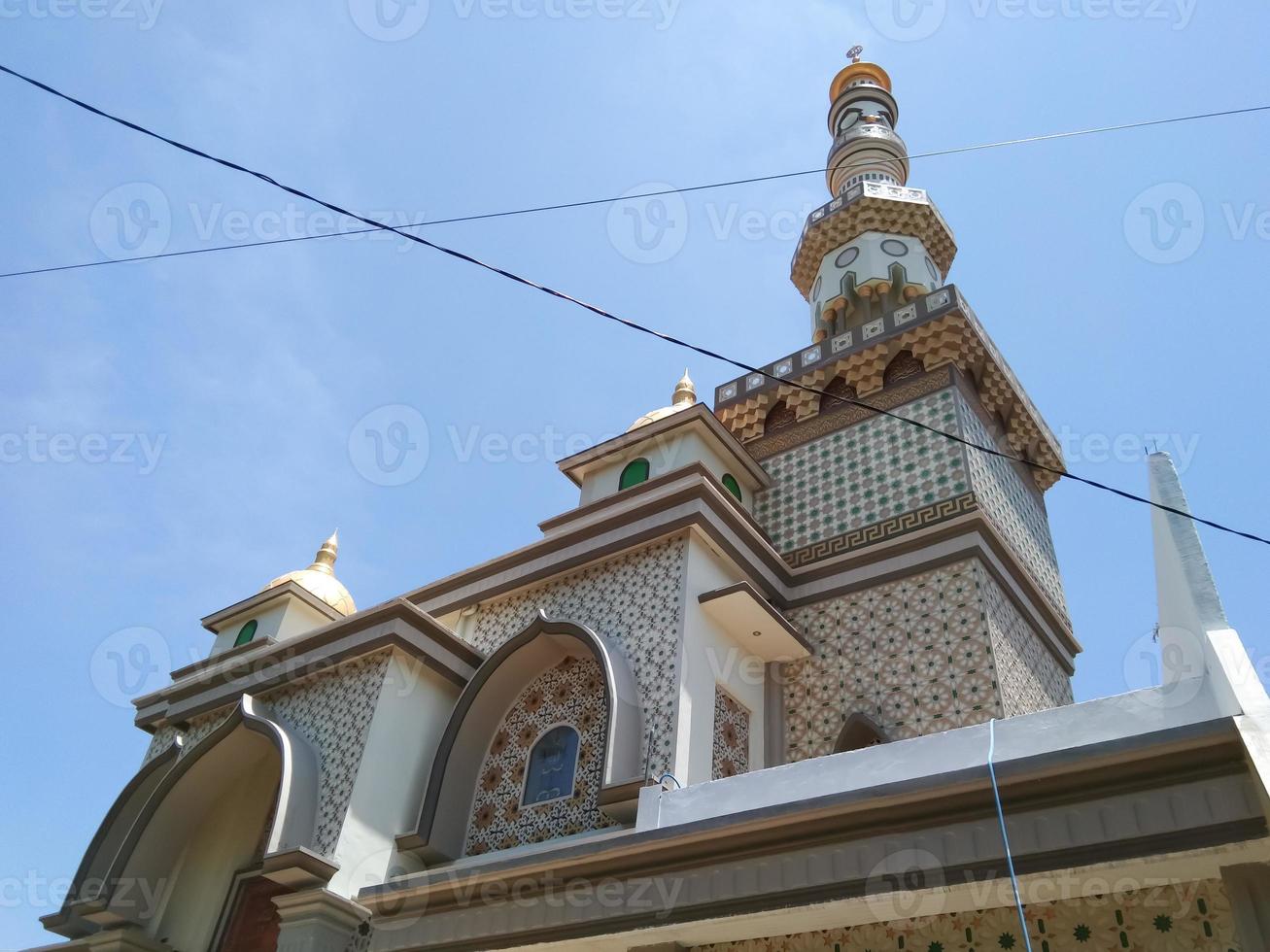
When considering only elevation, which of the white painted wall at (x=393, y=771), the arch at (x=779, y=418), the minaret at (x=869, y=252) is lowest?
the white painted wall at (x=393, y=771)

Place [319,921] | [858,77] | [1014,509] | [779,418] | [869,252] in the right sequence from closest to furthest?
[319,921]
[1014,509]
[779,418]
[869,252]
[858,77]

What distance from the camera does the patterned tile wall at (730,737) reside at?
626cm

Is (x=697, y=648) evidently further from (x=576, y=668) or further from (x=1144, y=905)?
(x=1144, y=905)

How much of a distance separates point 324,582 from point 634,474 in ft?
14.6

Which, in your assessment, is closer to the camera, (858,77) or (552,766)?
(552,766)

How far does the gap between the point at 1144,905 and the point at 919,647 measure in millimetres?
3174

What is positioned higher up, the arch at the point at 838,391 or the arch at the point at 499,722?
the arch at the point at 838,391

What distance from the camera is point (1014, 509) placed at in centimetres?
837

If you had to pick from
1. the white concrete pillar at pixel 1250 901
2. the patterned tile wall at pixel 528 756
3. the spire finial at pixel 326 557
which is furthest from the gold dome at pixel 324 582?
the white concrete pillar at pixel 1250 901

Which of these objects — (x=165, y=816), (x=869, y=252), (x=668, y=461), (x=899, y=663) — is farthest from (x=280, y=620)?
(x=869, y=252)

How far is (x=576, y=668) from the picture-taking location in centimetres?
714

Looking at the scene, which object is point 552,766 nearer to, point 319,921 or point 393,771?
point 393,771

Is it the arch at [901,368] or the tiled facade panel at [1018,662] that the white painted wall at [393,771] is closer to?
the tiled facade panel at [1018,662]

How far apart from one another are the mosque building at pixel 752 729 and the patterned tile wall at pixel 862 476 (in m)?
0.03
